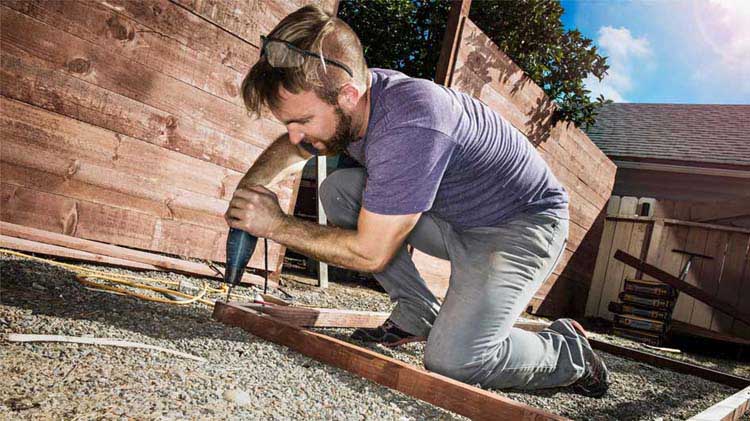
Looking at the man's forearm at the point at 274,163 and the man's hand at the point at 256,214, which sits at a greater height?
the man's forearm at the point at 274,163

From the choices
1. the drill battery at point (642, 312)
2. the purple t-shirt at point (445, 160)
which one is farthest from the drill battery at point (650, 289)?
the purple t-shirt at point (445, 160)

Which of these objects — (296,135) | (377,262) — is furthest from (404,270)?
(296,135)

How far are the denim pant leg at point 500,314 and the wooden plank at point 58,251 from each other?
1.56m

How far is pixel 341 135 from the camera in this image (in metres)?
1.76

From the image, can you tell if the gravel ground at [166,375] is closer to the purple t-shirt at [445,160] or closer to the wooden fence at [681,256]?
the purple t-shirt at [445,160]

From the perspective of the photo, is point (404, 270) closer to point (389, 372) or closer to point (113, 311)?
point (389, 372)

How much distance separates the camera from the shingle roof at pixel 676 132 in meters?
9.36

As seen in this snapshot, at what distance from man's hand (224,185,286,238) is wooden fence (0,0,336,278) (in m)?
1.18

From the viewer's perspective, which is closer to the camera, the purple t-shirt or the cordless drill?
the purple t-shirt

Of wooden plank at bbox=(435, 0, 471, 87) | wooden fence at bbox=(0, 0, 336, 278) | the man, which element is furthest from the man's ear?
wooden plank at bbox=(435, 0, 471, 87)

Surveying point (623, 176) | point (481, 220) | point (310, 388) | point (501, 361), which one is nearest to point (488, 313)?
point (501, 361)

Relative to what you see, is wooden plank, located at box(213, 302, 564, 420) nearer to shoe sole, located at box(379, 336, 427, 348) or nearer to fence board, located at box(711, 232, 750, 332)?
shoe sole, located at box(379, 336, 427, 348)

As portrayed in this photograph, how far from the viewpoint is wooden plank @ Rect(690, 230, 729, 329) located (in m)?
6.46

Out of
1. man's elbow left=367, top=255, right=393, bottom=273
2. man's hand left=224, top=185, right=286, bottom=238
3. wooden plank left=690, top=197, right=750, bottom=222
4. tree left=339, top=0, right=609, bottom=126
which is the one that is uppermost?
tree left=339, top=0, right=609, bottom=126
